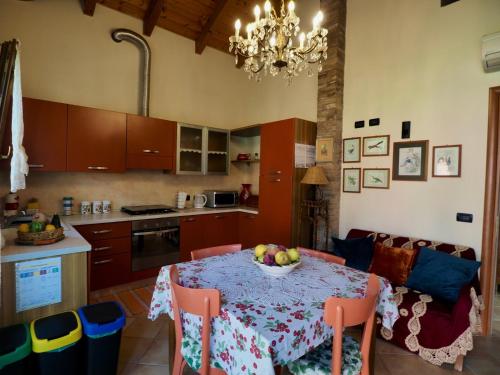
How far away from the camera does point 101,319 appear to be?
5.10 ft

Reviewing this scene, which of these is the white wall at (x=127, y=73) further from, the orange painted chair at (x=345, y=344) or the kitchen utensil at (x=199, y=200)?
the orange painted chair at (x=345, y=344)

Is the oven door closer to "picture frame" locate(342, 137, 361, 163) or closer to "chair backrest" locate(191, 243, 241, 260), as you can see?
"chair backrest" locate(191, 243, 241, 260)

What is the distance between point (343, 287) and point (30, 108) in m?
3.09

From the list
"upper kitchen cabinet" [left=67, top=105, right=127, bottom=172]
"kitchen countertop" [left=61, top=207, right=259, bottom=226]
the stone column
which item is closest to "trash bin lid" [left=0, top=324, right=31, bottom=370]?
"kitchen countertop" [left=61, top=207, right=259, bottom=226]

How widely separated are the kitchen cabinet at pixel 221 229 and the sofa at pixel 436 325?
2.22 m

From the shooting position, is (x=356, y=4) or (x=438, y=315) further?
(x=356, y=4)

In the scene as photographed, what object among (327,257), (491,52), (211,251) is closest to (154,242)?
(211,251)

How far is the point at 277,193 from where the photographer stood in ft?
11.1

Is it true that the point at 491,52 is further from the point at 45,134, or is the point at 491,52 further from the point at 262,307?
the point at 45,134

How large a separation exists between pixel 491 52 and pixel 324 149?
1.66 meters

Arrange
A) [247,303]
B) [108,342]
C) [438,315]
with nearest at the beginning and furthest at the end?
1. [247,303]
2. [108,342]
3. [438,315]

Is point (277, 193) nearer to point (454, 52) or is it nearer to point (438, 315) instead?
point (438, 315)

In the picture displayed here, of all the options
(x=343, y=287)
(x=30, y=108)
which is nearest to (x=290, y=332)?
(x=343, y=287)

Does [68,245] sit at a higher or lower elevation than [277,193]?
lower
